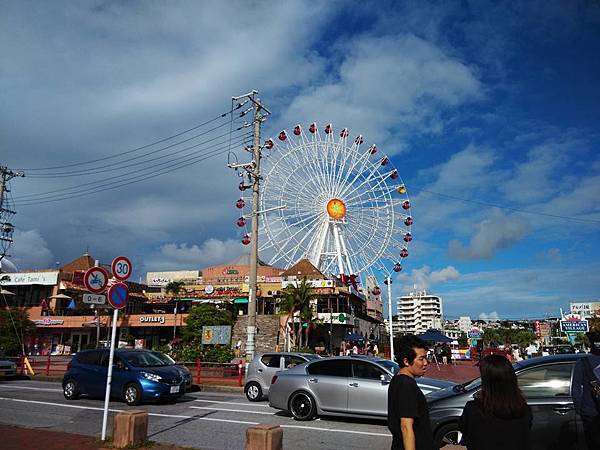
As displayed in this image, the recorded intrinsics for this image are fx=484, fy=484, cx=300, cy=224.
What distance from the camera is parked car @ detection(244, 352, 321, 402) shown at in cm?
→ 1470

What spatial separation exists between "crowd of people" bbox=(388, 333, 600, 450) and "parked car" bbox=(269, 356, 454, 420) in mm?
5451

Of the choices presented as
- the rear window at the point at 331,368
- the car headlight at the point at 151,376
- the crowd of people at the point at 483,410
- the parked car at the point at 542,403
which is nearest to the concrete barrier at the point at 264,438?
the parked car at the point at 542,403

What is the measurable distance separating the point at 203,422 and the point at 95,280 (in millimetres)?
3918

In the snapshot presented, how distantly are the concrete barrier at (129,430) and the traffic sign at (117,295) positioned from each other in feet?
7.37

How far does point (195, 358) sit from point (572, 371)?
19.3 m

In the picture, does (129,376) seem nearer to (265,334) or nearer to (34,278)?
(265,334)

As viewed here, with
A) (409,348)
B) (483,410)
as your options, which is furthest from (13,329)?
(483,410)

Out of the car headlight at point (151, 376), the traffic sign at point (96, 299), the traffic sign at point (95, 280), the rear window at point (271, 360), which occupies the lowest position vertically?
the car headlight at point (151, 376)

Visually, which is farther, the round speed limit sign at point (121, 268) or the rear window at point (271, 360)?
the rear window at point (271, 360)

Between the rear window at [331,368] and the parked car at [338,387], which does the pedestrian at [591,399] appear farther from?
the rear window at [331,368]

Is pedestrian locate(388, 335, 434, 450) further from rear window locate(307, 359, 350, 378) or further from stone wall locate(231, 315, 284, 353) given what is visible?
stone wall locate(231, 315, 284, 353)

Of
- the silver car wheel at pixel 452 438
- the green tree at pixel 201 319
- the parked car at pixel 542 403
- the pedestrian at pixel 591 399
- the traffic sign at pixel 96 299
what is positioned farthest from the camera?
the green tree at pixel 201 319

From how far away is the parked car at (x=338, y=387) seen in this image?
1003 centimetres

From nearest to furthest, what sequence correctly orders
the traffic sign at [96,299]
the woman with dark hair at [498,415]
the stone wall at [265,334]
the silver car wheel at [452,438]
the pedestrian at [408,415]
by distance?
the woman with dark hair at [498,415]
the pedestrian at [408,415]
the silver car wheel at [452,438]
the traffic sign at [96,299]
the stone wall at [265,334]
